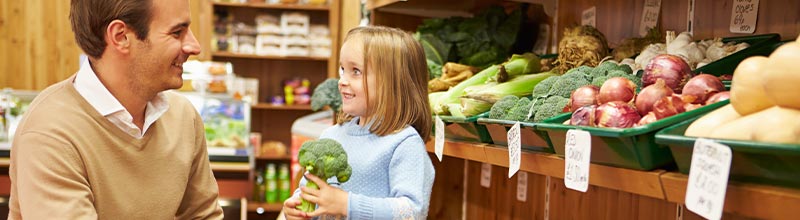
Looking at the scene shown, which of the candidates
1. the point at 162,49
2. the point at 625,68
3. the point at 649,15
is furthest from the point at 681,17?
the point at 162,49

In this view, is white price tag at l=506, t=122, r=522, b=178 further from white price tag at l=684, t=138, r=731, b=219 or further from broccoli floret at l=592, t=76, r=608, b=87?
white price tag at l=684, t=138, r=731, b=219

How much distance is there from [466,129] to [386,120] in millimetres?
239

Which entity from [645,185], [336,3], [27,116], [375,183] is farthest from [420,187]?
[336,3]

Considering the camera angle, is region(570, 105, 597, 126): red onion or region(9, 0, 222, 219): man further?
region(9, 0, 222, 219): man

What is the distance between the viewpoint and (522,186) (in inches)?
103

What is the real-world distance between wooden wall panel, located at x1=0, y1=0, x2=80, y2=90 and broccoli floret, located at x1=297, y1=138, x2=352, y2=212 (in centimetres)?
574

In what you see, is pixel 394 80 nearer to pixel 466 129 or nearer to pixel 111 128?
pixel 466 129

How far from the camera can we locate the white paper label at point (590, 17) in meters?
2.39

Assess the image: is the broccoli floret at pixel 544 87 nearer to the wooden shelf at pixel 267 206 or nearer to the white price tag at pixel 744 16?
the white price tag at pixel 744 16

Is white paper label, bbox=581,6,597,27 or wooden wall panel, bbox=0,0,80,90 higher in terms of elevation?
white paper label, bbox=581,6,597,27

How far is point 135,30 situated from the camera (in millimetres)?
1688

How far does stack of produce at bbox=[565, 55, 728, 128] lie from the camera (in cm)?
131

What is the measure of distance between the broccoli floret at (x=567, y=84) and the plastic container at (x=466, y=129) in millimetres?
272

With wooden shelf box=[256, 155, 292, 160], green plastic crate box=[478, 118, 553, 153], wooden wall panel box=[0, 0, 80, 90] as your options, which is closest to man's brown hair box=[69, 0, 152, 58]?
green plastic crate box=[478, 118, 553, 153]
